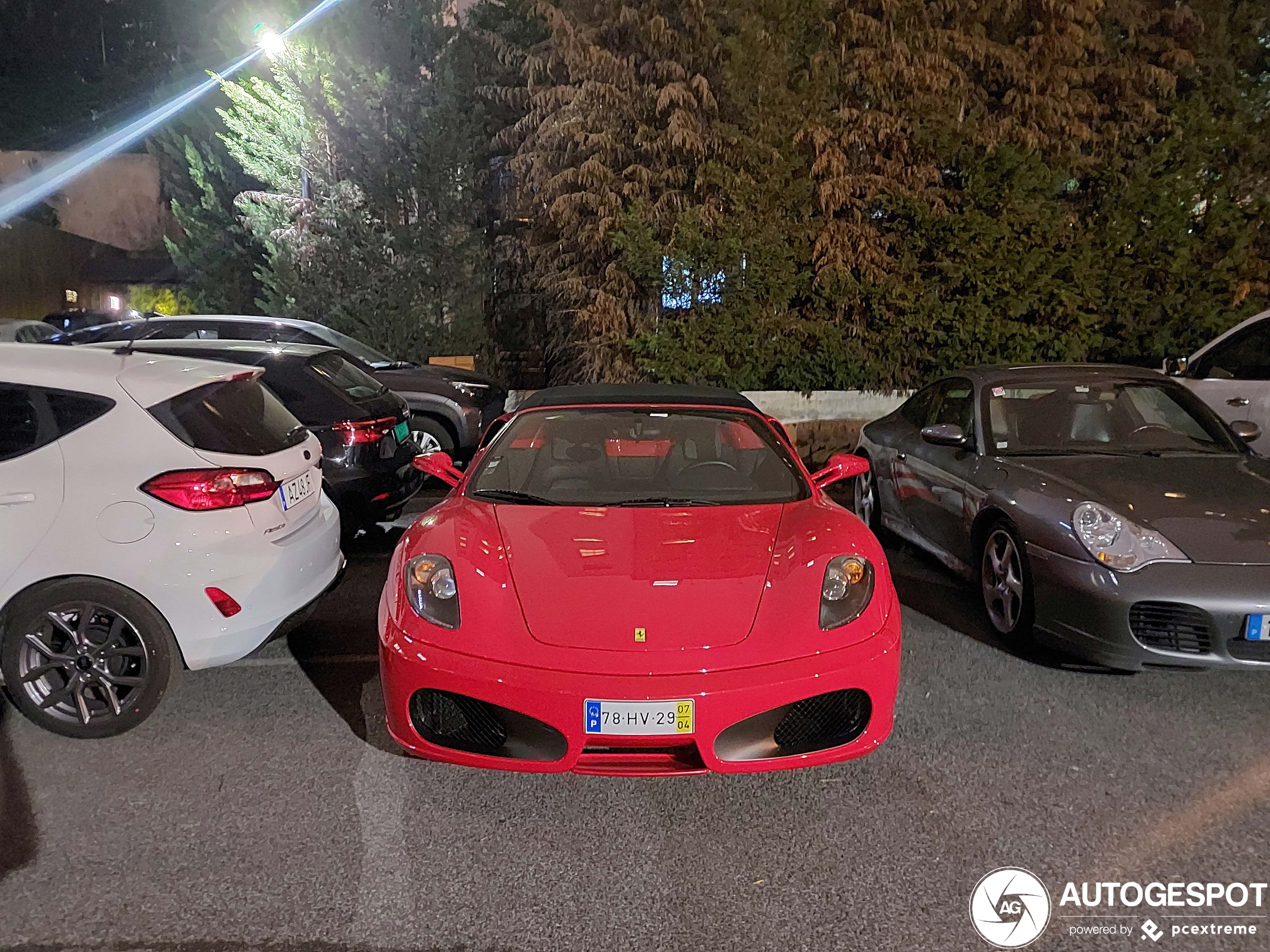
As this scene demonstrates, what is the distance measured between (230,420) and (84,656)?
1.08m

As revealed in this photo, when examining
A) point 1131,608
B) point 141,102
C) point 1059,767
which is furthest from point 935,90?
point 141,102

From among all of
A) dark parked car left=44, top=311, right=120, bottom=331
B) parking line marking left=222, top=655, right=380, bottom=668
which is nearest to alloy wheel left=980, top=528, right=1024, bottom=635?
parking line marking left=222, top=655, right=380, bottom=668

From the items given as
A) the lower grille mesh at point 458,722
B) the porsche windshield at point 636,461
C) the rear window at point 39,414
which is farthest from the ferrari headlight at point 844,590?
the rear window at point 39,414

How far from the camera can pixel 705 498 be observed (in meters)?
3.82

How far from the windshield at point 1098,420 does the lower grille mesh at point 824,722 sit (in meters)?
2.50

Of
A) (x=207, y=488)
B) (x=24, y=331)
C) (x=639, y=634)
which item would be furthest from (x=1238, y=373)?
(x=24, y=331)

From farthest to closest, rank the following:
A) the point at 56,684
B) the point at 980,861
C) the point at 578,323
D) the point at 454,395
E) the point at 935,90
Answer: the point at 578,323, the point at 935,90, the point at 454,395, the point at 56,684, the point at 980,861

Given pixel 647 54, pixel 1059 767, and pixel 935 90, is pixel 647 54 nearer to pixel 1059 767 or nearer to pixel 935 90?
pixel 935 90

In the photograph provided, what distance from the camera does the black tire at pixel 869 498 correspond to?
6.51 m

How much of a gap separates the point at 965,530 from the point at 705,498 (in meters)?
1.90

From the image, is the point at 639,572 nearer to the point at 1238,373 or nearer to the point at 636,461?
the point at 636,461

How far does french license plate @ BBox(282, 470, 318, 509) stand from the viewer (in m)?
3.98

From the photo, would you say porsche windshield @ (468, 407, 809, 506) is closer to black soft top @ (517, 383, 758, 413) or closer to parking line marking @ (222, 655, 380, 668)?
black soft top @ (517, 383, 758, 413)

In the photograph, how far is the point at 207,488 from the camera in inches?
143
